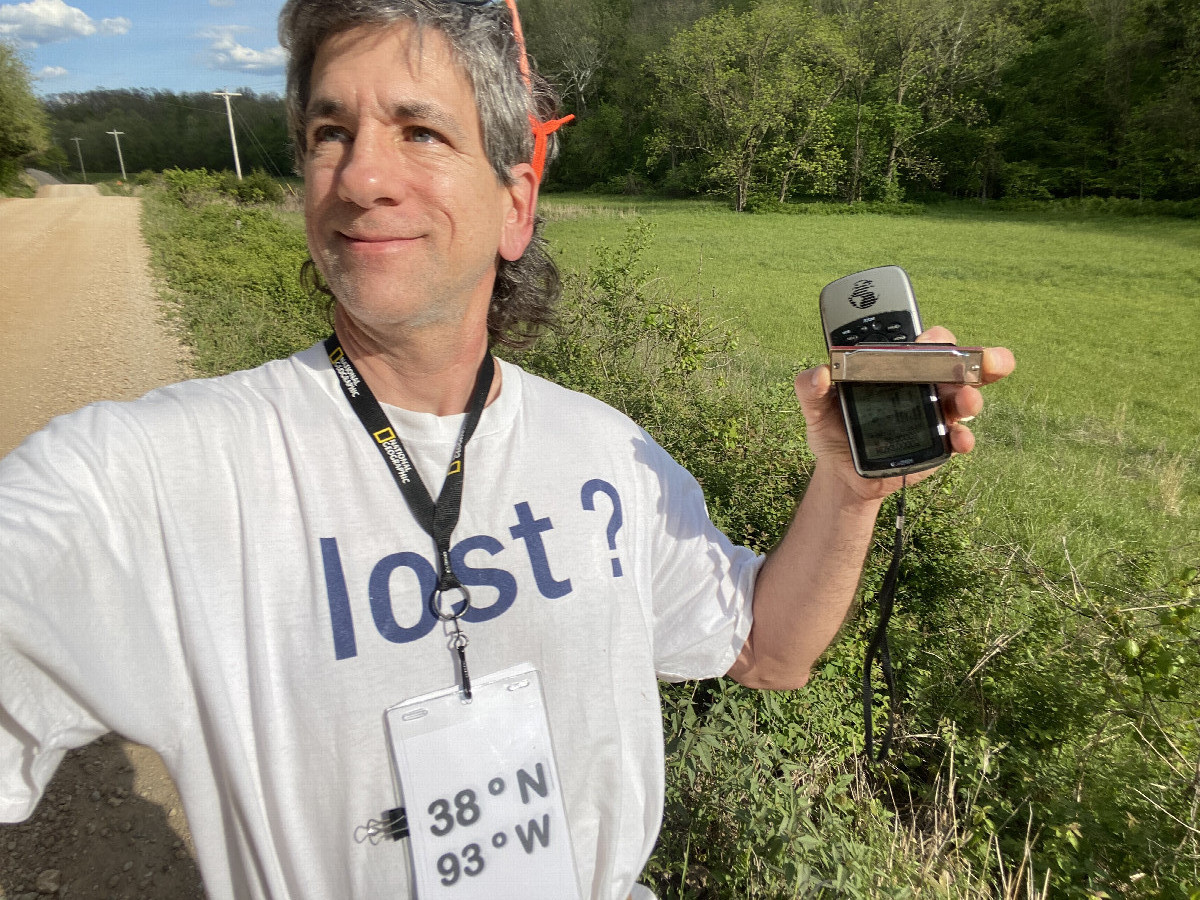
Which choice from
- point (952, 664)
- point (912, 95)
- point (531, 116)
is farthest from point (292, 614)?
point (912, 95)

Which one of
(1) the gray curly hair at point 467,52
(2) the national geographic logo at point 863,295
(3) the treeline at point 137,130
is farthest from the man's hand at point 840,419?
(3) the treeline at point 137,130

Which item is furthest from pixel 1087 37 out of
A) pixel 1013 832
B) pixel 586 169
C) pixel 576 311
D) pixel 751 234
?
pixel 1013 832

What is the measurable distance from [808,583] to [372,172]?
1207mm

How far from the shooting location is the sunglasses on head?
156 cm

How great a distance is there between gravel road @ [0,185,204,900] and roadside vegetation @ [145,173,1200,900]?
1009 millimetres

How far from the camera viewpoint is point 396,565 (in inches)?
50.7

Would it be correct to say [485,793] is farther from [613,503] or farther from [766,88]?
[766,88]

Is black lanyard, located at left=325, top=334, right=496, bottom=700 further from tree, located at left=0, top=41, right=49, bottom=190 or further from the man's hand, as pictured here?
tree, located at left=0, top=41, right=49, bottom=190

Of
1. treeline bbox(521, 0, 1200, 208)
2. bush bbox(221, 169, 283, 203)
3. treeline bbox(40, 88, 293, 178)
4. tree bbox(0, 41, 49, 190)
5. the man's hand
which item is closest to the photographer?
the man's hand

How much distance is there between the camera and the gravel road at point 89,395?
2.90 m

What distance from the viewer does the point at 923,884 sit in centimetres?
245

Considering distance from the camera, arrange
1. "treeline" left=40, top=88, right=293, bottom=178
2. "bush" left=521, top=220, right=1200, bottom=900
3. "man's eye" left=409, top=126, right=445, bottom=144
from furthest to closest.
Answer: "treeline" left=40, top=88, right=293, bottom=178 < "bush" left=521, top=220, right=1200, bottom=900 < "man's eye" left=409, top=126, right=445, bottom=144

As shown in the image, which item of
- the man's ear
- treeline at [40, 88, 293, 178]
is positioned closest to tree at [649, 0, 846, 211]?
treeline at [40, 88, 293, 178]

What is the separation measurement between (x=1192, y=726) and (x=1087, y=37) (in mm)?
58636
